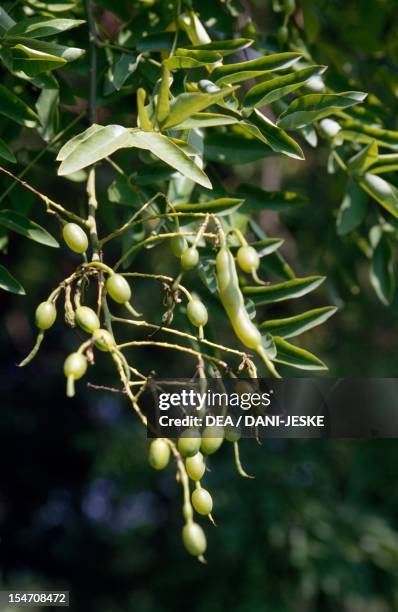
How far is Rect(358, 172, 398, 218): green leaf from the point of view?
929mm

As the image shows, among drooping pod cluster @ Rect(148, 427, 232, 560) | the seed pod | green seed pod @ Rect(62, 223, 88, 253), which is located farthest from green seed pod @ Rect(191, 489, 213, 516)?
green seed pod @ Rect(62, 223, 88, 253)

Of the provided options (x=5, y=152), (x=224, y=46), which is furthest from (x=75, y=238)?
(x=224, y=46)

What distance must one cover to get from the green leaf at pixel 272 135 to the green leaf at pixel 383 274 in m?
0.34

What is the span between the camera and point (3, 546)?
328cm

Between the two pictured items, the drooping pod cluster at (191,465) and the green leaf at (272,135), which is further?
the green leaf at (272,135)

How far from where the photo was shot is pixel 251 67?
0.78 meters

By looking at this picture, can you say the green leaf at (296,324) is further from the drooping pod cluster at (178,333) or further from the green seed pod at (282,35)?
the green seed pod at (282,35)

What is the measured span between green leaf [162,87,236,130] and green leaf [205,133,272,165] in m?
0.24

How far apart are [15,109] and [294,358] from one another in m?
0.39

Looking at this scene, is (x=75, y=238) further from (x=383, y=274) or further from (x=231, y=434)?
(x=383, y=274)

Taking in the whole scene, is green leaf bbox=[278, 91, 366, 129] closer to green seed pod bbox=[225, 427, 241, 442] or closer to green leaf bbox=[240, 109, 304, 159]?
green leaf bbox=[240, 109, 304, 159]

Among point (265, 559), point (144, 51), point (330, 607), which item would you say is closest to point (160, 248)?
point (265, 559)

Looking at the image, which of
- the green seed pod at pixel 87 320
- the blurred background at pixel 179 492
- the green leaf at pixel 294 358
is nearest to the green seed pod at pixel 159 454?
the green seed pod at pixel 87 320

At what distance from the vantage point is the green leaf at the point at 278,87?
2.48 feet
